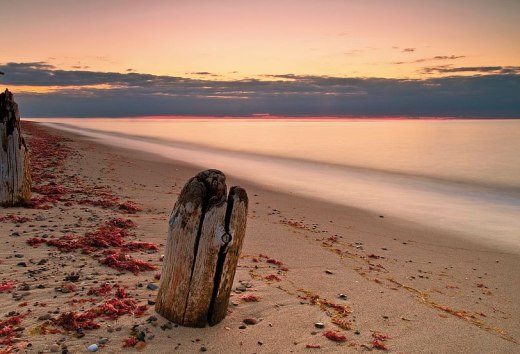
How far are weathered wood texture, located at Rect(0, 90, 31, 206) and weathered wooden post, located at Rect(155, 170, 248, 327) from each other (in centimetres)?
790

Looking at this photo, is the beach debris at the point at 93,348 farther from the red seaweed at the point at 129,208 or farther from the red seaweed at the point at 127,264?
the red seaweed at the point at 129,208

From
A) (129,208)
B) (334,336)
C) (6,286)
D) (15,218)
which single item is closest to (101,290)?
(6,286)

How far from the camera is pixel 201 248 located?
536 cm

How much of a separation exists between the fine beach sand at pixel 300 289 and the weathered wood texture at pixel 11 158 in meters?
0.46

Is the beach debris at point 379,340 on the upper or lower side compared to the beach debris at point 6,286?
lower

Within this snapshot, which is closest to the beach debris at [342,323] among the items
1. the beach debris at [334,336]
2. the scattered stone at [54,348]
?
the beach debris at [334,336]

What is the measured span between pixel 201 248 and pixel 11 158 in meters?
8.61

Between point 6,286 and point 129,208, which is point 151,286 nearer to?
point 6,286

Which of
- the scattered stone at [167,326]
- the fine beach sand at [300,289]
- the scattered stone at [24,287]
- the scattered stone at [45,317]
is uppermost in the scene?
the scattered stone at [45,317]

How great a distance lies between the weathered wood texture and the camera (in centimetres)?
1107

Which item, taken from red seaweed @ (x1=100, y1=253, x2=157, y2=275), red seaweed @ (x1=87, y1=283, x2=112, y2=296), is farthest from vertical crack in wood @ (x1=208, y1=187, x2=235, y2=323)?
red seaweed @ (x1=100, y1=253, x2=157, y2=275)

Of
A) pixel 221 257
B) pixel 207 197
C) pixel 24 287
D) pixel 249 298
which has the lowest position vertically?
pixel 249 298

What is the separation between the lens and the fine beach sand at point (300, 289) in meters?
5.41

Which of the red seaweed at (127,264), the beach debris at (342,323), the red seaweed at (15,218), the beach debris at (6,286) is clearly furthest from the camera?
the red seaweed at (15,218)
